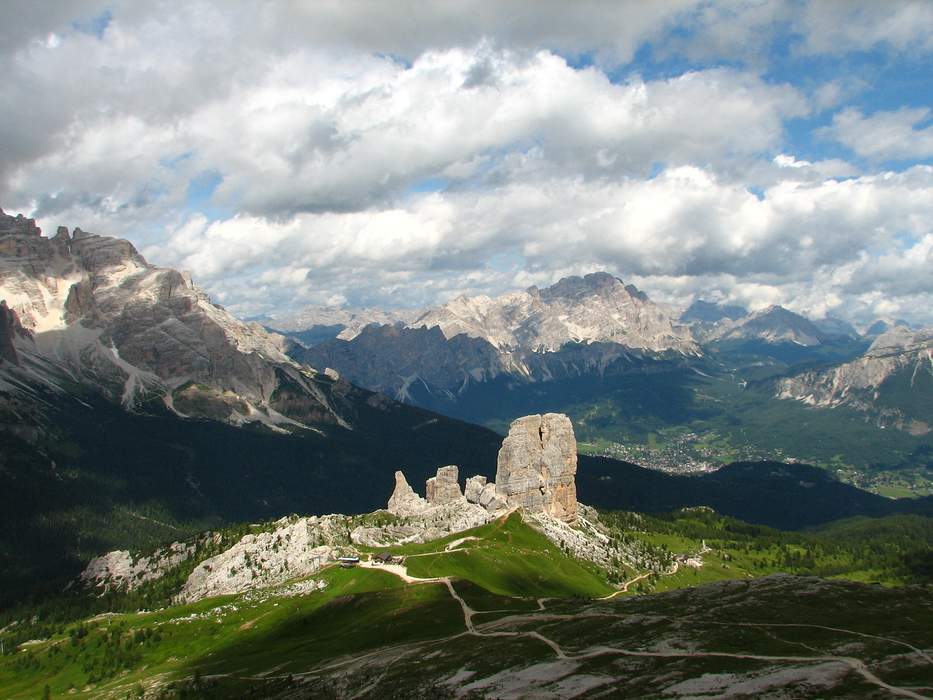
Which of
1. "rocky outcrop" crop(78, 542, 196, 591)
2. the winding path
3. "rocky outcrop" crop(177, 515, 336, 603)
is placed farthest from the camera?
"rocky outcrop" crop(78, 542, 196, 591)

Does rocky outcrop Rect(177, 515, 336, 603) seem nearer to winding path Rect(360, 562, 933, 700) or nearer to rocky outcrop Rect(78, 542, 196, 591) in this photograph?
rocky outcrop Rect(78, 542, 196, 591)

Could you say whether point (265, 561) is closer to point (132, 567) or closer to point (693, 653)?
point (132, 567)

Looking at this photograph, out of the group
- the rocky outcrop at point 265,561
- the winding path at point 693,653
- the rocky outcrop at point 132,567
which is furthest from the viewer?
the rocky outcrop at point 132,567

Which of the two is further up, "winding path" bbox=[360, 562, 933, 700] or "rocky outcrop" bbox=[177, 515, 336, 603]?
"rocky outcrop" bbox=[177, 515, 336, 603]

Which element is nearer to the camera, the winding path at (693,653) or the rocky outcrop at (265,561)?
the winding path at (693,653)

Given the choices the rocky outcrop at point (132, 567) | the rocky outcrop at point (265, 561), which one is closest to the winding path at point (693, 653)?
the rocky outcrop at point (265, 561)

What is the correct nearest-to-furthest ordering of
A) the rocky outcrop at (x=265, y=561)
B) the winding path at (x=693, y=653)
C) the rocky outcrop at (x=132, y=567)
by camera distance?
the winding path at (x=693, y=653) < the rocky outcrop at (x=265, y=561) < the rocky outcrop at (x=132, y=567)

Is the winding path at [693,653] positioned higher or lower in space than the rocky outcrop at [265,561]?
lower

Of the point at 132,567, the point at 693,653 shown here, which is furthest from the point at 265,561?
the point at 693,653

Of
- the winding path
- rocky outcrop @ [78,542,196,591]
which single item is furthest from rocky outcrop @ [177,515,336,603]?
the winding path

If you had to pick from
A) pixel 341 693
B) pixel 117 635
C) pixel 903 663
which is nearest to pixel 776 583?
pixel 903 663

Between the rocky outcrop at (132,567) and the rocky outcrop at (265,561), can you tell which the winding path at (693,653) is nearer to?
the rocky outcrop at (265,561)

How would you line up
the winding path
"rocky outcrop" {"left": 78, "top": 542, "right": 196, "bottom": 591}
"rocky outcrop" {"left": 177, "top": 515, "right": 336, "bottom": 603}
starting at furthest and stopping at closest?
1. "rocky outcrop" {"left": 78, "top": 542, "right": 196, "bottom": 591}
2. "rocky outcrop" {"left": 177, "top": 515, "right": 336, "bottom": 603}
3. the winding path

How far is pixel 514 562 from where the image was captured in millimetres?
154500
